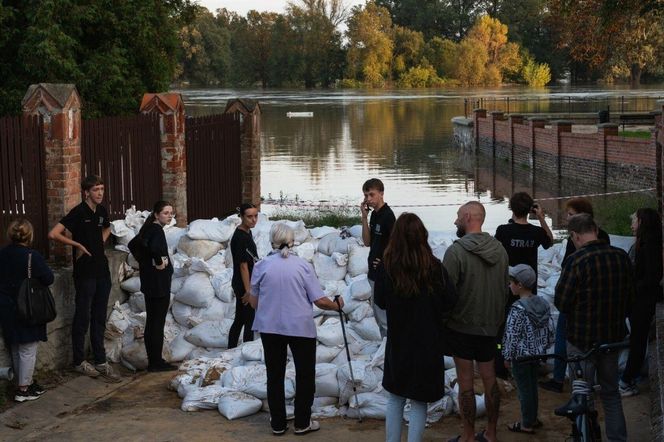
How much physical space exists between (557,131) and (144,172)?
2279 cm

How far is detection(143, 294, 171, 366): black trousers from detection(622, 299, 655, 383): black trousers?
4075 mm

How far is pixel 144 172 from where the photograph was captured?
12.7 m

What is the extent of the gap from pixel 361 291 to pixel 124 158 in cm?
376

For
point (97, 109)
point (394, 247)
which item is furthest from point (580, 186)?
point (394, 247)

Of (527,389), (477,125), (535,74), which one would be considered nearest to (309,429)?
(527,389)

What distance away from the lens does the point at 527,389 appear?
7.11 m

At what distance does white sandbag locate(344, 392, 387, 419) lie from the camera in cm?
777

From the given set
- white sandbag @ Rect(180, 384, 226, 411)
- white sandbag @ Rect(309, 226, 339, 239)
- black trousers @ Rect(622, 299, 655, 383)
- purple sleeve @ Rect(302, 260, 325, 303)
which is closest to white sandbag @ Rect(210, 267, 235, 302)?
white sandbag @ Rect(309, 226, 339, 239)

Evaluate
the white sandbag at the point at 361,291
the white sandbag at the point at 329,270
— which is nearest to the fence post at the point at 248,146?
the white sandbag at the point at 329,270

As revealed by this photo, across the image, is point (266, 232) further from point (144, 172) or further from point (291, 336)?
point (291, 336)

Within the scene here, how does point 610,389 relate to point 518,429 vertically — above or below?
above

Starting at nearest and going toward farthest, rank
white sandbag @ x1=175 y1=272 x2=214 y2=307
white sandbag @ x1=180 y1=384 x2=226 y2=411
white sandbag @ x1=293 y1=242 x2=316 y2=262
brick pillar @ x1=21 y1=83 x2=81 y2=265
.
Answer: white sandbag @ x1=180 y1=384 x2=226 y2=411
brick pillar @ x1=21 y1=83 x2=81 y2=265
white sandbag @ x1=175 y1=272 x2=214 y2=307
white sandbag @ x1=293 y1=242 x2=316 y2=262

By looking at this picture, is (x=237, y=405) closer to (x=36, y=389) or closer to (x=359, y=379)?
(x=359, y=379)

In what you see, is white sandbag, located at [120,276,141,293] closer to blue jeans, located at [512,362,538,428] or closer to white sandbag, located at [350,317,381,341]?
white sandbag, located at [350,317,381,341]
